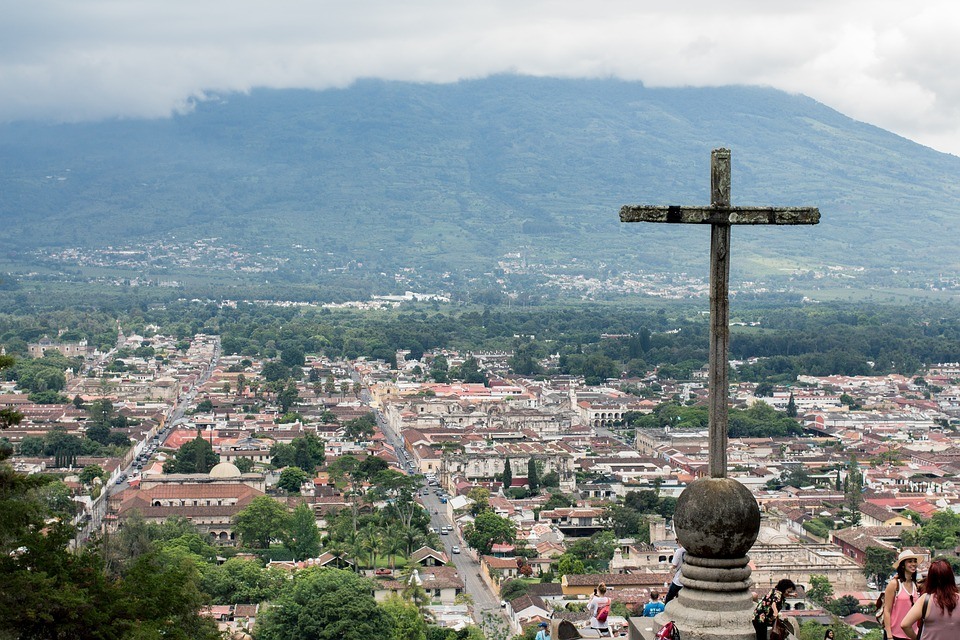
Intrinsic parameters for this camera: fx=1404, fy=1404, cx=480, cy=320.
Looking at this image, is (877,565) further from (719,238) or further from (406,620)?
(719,238)

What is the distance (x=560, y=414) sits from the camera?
73375 mm

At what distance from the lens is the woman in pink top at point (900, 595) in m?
6.43

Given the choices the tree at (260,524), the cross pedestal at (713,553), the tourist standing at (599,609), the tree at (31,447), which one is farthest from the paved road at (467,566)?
the cross pedestal at (713,553)

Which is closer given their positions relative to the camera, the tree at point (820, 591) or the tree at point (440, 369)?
the tree at point (820, 591)

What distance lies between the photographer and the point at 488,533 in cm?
3922

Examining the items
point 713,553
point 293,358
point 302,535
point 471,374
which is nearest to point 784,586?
point 713,553

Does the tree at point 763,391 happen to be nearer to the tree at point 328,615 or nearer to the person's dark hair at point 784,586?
the tree at point 328,615

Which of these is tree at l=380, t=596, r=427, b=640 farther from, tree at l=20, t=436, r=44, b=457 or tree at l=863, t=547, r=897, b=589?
tree at l=20, t=436, r=44, b=457

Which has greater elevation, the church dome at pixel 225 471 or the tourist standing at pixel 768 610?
the tourist standing at pixel 768 610

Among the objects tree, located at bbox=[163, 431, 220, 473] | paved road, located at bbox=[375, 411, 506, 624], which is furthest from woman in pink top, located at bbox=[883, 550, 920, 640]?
tree, located at bbox=[163, 431, 220, 473]

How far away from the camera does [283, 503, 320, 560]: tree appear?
124 feet

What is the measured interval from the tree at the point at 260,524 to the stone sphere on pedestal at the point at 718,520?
3278 cm

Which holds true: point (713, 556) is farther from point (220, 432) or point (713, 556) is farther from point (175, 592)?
point (220, 432)

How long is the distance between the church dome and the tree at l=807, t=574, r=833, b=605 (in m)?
21.9
